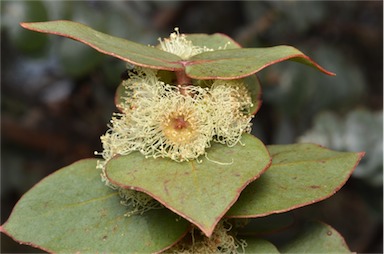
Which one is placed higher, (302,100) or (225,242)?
(225,242)

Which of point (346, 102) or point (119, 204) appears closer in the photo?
point (119, 204)

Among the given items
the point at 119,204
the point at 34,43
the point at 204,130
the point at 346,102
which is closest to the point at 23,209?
the point at 119,204

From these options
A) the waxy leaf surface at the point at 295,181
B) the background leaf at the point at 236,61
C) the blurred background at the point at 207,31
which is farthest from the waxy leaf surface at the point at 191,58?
the blurred background at the point at 207,31

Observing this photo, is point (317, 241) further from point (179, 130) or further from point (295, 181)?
point (179, 130)

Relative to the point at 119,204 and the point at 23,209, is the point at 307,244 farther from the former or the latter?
the point at 23,209

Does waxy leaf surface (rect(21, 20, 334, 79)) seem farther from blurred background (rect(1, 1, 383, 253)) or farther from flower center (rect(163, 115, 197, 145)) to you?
blurred background (rect(1, 1, 383, 253))

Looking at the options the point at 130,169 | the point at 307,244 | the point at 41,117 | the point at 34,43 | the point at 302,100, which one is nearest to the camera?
the point at 130,169

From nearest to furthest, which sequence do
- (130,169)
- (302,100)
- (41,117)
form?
(130,169) → (302,100) → (41,117)

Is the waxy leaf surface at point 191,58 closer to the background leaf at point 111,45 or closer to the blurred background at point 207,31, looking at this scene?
the background leaf at point 111,45
